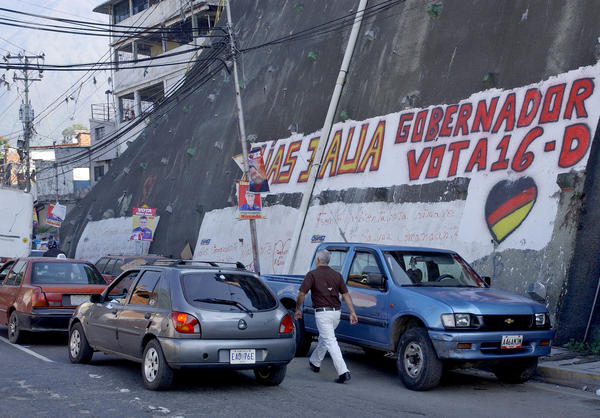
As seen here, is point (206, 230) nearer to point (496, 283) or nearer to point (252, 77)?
point (252, 77)

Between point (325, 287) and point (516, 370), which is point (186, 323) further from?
point (516, 370)

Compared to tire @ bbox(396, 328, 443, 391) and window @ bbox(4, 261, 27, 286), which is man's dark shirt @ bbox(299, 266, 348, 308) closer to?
tire @ bbox(396, 328, 443, 391)

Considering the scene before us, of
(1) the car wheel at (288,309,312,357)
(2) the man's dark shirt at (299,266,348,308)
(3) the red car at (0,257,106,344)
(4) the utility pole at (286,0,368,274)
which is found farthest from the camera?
(4) the utility pole at (286,0,368,274)

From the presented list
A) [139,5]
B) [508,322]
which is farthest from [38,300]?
[139,5]

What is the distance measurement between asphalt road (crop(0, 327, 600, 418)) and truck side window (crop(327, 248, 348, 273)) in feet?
5.27

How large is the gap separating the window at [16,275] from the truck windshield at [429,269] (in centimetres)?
724

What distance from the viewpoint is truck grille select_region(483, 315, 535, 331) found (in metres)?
8.70

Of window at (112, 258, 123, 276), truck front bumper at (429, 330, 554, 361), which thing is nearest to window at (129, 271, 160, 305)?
truck front bumper at (429, 330, 554, 361)

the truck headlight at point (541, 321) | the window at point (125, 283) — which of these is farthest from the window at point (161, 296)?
A: the truck headlight at point (541, 321)

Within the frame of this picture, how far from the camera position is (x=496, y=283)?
1405cm

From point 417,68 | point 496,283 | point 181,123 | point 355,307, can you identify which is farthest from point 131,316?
point 181,123

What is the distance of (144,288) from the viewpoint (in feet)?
29.4

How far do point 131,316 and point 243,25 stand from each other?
2565 centimetres

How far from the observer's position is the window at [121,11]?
53.8 meters
